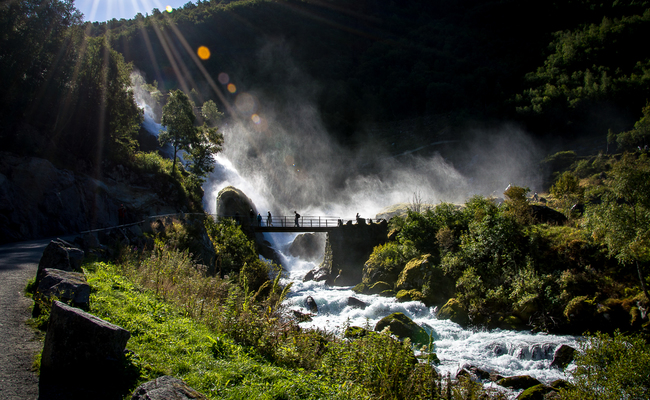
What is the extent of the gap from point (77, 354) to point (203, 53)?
122702 mm

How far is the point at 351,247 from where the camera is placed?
2989cm

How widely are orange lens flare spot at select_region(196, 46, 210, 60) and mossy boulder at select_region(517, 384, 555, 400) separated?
119947mm

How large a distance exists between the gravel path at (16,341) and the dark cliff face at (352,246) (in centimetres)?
2375

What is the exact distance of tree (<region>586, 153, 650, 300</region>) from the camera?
11383 millimetres

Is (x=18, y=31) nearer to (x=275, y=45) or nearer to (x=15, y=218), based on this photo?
(x=15, y=218)

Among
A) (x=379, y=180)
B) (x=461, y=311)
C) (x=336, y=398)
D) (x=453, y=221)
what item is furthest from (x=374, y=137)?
(x=336, y=398)

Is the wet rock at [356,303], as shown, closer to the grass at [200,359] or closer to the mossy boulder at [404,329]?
the mossy boulder at [404,329]

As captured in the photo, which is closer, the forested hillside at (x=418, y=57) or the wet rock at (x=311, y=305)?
the wet rock at (x=311, y=305)

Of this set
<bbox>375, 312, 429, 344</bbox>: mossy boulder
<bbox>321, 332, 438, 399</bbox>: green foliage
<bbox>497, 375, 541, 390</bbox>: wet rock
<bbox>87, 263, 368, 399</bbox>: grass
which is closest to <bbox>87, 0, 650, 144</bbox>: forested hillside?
<bbox>375, 312, 429, 344</bbox>: mossy boulder

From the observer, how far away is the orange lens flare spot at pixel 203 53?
108375 mm

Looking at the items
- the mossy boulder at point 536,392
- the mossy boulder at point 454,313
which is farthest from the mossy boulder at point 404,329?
the mossy boulder at point 536,392

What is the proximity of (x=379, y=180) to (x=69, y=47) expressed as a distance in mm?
59418

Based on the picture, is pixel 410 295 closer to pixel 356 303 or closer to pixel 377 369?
pixel 356 303

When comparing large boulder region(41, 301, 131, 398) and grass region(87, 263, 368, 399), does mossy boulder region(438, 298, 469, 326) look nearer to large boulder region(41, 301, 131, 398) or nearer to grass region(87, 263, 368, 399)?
grass region(87, 263, 368, 399)
